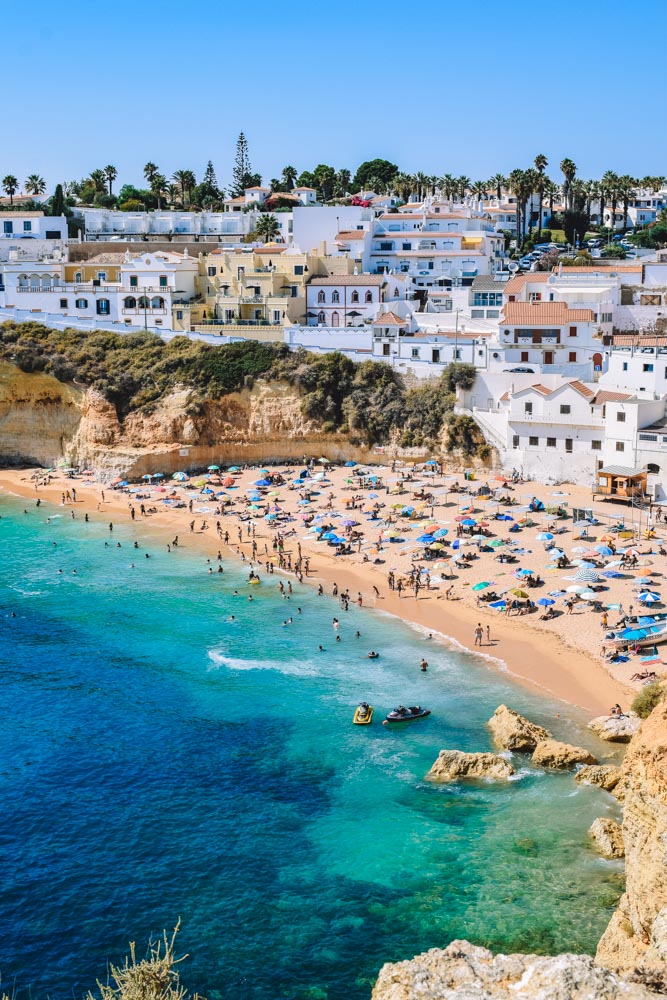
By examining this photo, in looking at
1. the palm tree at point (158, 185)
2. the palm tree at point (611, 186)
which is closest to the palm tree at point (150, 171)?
the palm tree at point (158, 185)

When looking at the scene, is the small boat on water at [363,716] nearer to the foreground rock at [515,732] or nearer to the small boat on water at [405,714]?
the small boat on water at [405,714]

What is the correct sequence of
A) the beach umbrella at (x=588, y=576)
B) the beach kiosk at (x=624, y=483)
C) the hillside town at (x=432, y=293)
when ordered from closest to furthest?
the beach umbrella at (x=588, y=576), the beach kiosk at (x=624, y=483), the hillside town at (x=432, y=293)

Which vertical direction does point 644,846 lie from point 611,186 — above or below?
below

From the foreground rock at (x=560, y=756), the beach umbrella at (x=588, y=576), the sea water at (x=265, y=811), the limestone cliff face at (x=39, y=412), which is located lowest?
the sea water at (x=265, y=811)

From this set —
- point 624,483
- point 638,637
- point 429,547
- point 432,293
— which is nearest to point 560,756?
point 638,637

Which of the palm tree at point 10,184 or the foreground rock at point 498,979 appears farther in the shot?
the palm tree at point 10,184

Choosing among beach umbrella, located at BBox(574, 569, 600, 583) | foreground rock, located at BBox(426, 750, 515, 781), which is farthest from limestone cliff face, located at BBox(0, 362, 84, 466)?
foreground rock, located at BBox(426, 750, 515, 781)

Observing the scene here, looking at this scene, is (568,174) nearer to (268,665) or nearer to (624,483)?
(624,483)

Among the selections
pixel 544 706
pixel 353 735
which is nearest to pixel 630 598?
pixel 544 706
